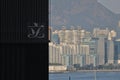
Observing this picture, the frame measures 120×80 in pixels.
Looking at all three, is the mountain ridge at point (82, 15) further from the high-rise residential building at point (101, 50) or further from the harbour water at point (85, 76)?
the harbour water at point (85, 76)

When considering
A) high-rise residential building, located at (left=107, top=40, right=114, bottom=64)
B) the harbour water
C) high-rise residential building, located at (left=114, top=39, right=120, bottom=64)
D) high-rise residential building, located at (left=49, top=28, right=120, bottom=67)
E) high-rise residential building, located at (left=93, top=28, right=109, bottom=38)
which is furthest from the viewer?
high-rise residential building, located at (left=93, top=28, right=109, bottom=38)

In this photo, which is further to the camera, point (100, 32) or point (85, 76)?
point (100, 32)

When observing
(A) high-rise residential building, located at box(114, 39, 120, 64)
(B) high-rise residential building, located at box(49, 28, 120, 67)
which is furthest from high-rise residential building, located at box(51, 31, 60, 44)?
(A) high-rise residential building, located at box(114, 39, 120, 64)

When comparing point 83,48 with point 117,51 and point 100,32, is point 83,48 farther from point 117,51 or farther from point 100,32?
→ point 100,32

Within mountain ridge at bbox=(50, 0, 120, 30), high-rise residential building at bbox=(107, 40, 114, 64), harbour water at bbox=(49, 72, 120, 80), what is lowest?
harbour water at bbox=(49, 72, 120, 80)

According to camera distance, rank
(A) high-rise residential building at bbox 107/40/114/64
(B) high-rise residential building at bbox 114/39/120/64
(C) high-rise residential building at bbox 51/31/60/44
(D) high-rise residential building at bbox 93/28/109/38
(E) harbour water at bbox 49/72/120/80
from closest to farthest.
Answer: (E) harbour water at bbox 49/72/120/80
(C) high-rise residential building at bbox 51/31/60/44
(A) high-rise residential building at bbox 107/40/114/64
(B) high-rise residential building at bbox 114/39/120/64
(D) high-rise residential building at bbox 93/28/109/38

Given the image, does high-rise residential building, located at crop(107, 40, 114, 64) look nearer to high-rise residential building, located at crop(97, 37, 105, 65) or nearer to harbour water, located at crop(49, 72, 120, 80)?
high-rise residential building, located at crop(97, 37, 105, 65)

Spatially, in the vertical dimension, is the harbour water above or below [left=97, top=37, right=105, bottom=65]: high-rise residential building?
below

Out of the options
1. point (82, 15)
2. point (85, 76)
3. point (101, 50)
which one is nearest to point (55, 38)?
point (101, 50)

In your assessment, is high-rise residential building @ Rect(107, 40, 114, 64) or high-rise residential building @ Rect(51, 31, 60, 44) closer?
high-rise residential building @ Rect(51, 31, 60, 44)

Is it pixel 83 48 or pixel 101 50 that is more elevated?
pixel 83 48

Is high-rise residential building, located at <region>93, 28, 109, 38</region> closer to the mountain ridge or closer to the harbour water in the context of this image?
the mountain ridge
